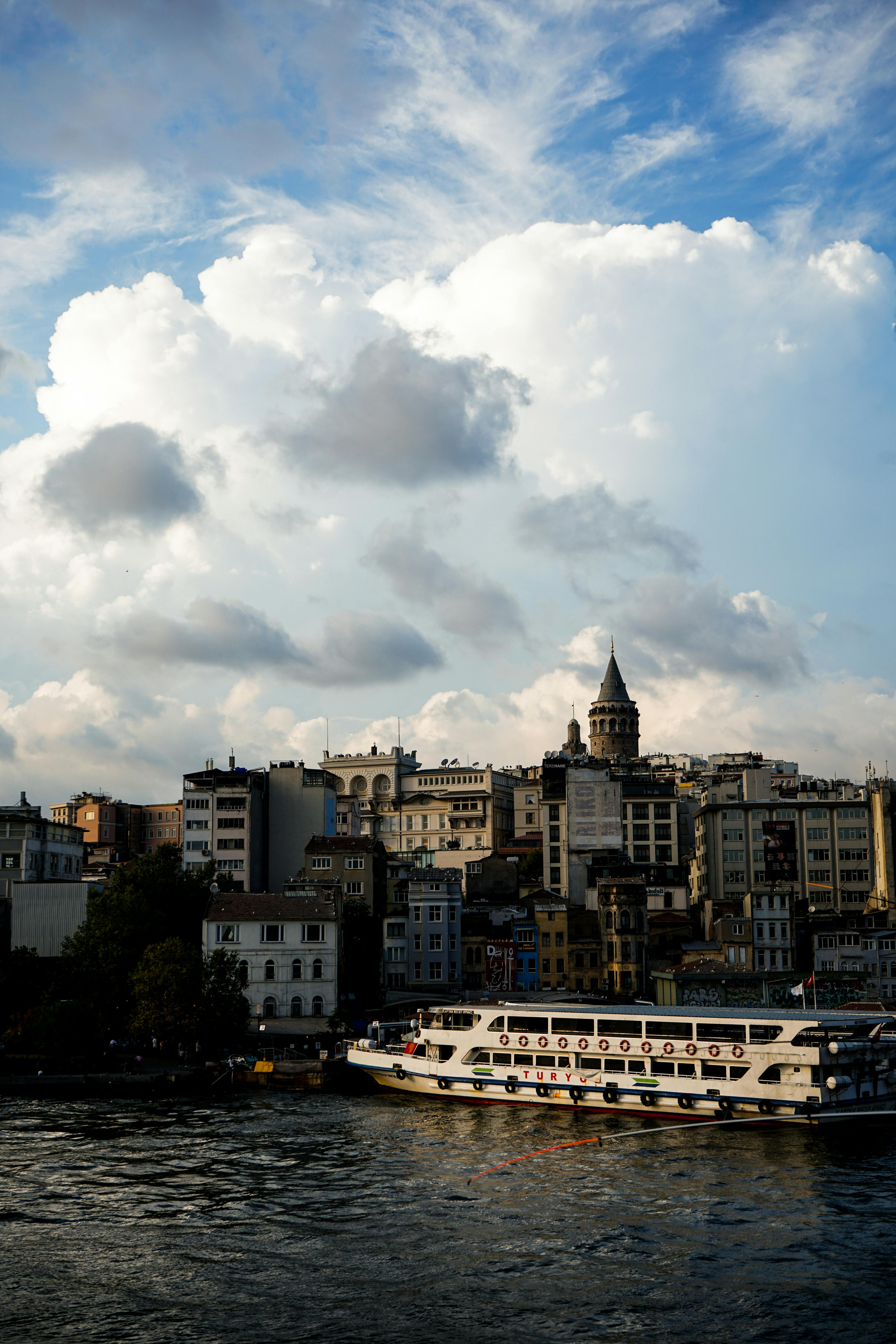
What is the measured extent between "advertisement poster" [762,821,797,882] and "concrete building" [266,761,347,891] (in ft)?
143

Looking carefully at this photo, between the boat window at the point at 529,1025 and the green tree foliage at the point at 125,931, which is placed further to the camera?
the green tree foliage at the point at 125,931

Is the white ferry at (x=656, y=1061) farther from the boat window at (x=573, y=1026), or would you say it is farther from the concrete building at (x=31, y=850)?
the concrete building at (x=31, y=850)

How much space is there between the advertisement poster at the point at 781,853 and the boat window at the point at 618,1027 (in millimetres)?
62250

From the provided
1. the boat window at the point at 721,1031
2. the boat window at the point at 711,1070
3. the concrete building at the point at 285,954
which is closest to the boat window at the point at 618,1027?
the boat window at the point at 721,1031

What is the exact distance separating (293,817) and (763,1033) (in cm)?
7841

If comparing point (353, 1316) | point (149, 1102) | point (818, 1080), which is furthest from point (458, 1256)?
point (149, 1102)

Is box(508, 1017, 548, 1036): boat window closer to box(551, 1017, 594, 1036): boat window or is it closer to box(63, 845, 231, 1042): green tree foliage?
box(551, 1017, 594, 1036): boat window

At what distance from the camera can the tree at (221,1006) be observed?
273 feet

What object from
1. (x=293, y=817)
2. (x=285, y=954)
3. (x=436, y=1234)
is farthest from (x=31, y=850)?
(x=436, y=1234)

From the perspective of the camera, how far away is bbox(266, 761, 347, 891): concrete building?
137000 mm

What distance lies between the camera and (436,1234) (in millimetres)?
42938

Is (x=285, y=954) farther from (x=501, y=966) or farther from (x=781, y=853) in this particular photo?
(x=781, y=853)

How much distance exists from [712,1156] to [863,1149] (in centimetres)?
716

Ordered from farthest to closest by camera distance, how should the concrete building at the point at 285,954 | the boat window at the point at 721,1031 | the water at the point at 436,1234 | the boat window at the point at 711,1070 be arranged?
the concrete building at the point at 285,954
the boat window at the point at 721,1031
the boat window at the point at 711,1070
the water at the point at 436,1234
